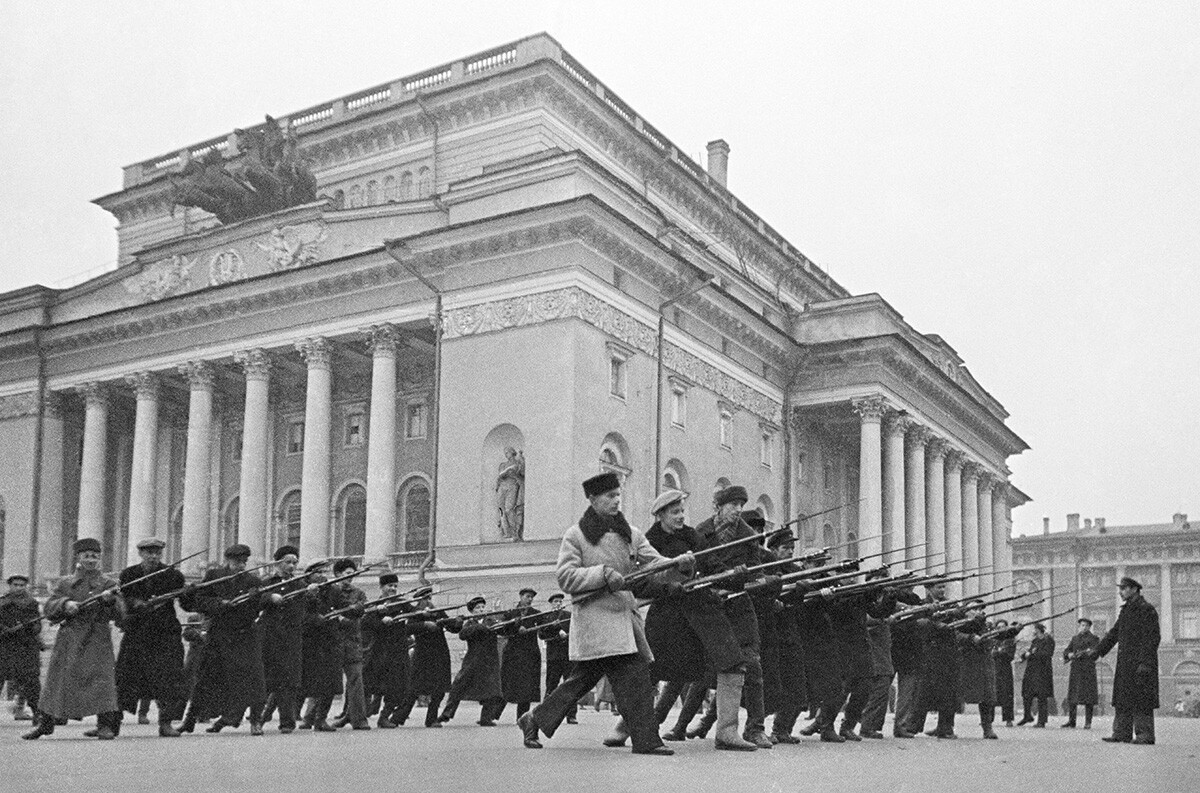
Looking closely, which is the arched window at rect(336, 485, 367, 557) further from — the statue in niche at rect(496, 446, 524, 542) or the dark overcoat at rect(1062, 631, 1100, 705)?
the dark overcoat at rect(1062, 631, 1100, 705)

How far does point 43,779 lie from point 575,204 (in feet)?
76.9

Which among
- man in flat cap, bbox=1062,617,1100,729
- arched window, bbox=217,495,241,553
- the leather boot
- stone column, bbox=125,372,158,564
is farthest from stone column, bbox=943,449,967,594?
the leather boot

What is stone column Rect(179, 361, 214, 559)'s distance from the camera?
3678 cm

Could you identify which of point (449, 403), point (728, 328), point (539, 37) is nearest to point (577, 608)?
point (449, 403)

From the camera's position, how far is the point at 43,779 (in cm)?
802

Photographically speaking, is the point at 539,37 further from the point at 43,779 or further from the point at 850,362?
the point at 43,779

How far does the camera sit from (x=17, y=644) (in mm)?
16766

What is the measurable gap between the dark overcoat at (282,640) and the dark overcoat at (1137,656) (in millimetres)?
7771

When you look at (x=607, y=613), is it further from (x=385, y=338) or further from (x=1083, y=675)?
(x=385, y=338)

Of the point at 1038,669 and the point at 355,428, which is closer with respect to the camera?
the point at 1038,669

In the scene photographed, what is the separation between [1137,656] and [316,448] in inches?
917

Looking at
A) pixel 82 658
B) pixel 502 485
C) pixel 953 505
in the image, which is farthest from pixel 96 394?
pixel 82 658

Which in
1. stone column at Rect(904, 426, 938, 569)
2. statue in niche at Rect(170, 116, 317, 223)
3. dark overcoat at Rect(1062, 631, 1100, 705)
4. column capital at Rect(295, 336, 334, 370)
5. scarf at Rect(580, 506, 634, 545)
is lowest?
Result: dark overcoat at Rect(1062, 631, 1100, 705)

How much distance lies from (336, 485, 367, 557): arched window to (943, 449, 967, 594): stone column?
20318 millimetres
